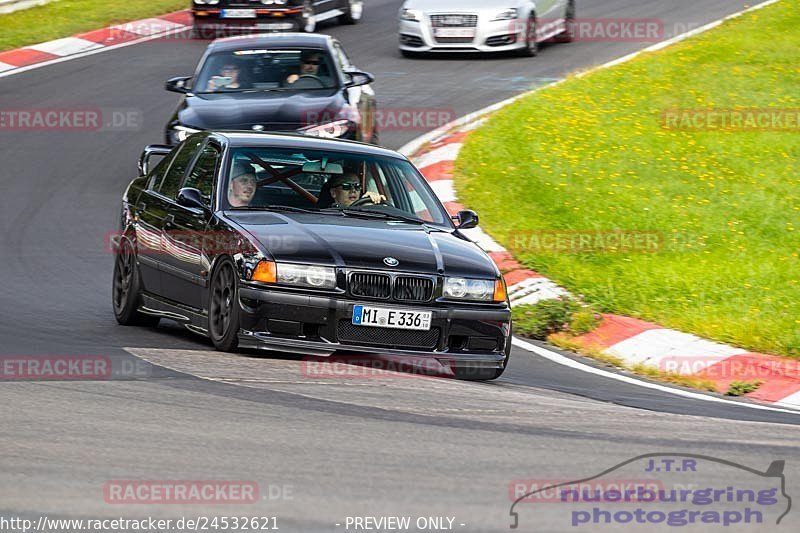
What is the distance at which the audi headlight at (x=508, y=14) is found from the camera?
23438mm

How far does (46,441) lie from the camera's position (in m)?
6.16

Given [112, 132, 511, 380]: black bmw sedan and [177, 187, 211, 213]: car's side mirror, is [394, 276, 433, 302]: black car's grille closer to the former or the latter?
[112, 132, 511, 380]: black bmw sedan

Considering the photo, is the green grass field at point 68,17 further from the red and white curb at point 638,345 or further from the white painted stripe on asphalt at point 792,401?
the white painted stripe on asphalt at point 792,401

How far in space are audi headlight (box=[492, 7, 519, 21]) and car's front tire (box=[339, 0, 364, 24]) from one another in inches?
173

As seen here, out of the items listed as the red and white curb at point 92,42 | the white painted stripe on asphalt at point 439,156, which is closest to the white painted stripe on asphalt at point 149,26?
the red and white curb at point 92,42

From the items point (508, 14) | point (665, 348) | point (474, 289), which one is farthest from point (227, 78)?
point (508, 14)

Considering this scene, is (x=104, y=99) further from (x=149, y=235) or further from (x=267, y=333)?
(x=267, y=333)

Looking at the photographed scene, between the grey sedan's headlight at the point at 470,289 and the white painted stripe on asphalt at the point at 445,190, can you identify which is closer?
the grey sedan's headlight at the point at 470,289

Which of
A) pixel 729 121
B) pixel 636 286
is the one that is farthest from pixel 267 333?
pixel 729 121

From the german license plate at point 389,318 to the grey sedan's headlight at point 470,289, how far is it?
0.22 m

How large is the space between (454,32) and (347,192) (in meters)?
14.4

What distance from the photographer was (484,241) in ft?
42.8

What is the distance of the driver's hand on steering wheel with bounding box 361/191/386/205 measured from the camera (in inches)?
381

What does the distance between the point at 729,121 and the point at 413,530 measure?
13290 millimetres
